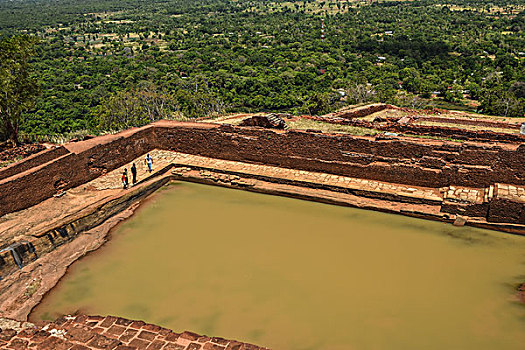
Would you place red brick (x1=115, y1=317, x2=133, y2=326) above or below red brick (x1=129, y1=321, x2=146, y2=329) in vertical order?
below

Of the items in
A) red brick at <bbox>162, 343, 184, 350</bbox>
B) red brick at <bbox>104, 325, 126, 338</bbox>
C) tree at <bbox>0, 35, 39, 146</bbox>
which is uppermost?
tree at <bbox>0, 35, 39, 146</bbox>

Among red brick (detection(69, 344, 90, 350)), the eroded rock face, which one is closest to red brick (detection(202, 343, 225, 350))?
red brick (detection(69, 344, 90, 350))

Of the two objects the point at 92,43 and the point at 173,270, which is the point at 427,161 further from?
the point at 92,43

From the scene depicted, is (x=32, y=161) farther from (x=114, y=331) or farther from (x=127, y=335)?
(x=127, y=335)

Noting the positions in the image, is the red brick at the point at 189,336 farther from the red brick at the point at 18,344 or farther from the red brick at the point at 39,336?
the red brick at the point at 18,344

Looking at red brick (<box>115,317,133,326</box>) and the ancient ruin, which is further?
the ancient ruin

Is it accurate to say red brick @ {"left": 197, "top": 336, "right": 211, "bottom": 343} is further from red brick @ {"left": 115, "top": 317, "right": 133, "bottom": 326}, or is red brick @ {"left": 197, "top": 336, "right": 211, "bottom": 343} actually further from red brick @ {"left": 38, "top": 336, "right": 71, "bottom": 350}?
red brick @ {"left": 38, "top": 336, "right": 71, "bottom": 350}

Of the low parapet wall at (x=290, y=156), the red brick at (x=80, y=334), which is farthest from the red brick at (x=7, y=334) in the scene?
the low parapet wall at (x=290, y=156)
